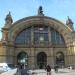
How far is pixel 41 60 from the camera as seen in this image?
63.8 metres

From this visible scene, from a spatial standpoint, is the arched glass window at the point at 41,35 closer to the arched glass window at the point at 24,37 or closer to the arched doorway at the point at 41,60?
the arched glass window at the point at 24,37

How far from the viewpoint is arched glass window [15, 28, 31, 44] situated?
6358 centimetres

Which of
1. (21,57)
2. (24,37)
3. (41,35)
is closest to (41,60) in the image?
(21,57)

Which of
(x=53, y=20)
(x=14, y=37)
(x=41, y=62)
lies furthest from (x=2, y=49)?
(x=53, y=20)

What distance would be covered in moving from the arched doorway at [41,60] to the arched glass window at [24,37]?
4.51 metres

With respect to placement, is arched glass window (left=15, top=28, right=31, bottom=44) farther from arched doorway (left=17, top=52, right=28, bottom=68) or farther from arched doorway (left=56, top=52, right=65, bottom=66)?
arched doorway (left=56, top=52, right=65, bottom=66)

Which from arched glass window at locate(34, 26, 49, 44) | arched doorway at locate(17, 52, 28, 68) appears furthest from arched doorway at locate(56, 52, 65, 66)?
arched doorway at locate(17, 52, 28, 68)

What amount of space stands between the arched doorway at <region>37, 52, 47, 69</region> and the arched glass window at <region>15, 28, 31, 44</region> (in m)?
4.51

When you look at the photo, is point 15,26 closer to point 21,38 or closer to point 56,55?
point 21,38

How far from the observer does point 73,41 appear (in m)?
61.9

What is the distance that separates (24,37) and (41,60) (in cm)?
749

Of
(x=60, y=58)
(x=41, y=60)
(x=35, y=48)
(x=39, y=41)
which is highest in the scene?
(x=39, y=41)

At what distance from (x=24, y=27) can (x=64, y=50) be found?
12.0 metres

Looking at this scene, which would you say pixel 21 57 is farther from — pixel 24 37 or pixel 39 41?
pixel 39 41
